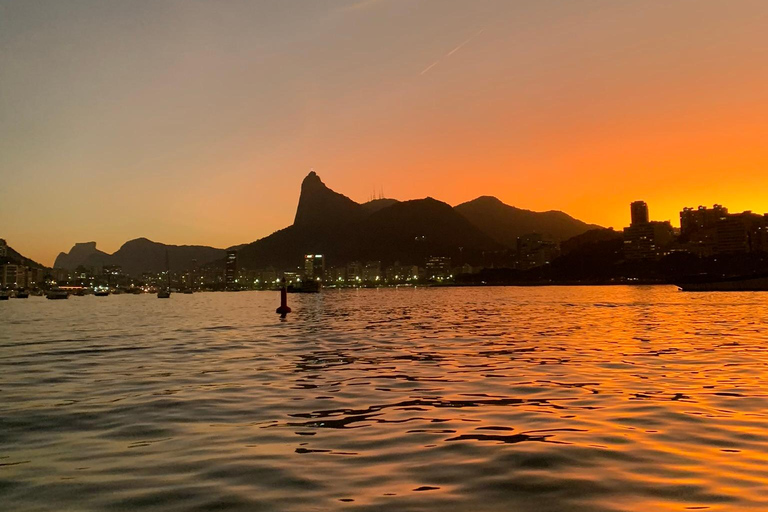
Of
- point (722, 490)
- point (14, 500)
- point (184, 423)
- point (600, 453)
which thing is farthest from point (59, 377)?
point (722, 490)

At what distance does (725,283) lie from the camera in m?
162

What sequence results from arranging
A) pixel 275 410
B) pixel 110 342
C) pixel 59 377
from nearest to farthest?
pixel 275 410 < pixel 59 377 < pixel 110 342

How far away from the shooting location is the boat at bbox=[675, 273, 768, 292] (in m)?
153

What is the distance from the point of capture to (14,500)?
8.20 metres

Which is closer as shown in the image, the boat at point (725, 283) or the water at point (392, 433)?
the water at point (392, 433)

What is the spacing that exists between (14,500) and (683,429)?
39.8 feet

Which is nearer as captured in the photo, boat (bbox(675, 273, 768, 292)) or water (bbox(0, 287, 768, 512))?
water (bbox(0, 287, 768, 512))

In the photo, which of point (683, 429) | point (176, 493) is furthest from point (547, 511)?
point (683, 429)

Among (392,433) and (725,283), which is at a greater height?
(725,283)

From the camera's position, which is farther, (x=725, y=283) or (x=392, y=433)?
(x=725, y=283)

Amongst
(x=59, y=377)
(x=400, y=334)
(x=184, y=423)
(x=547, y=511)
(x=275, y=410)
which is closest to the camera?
(x=547, y=511)

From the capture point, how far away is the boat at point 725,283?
502ft

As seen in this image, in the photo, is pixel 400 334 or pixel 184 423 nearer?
pixel 184 423

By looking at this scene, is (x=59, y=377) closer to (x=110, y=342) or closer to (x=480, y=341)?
(x=110, y=342)
